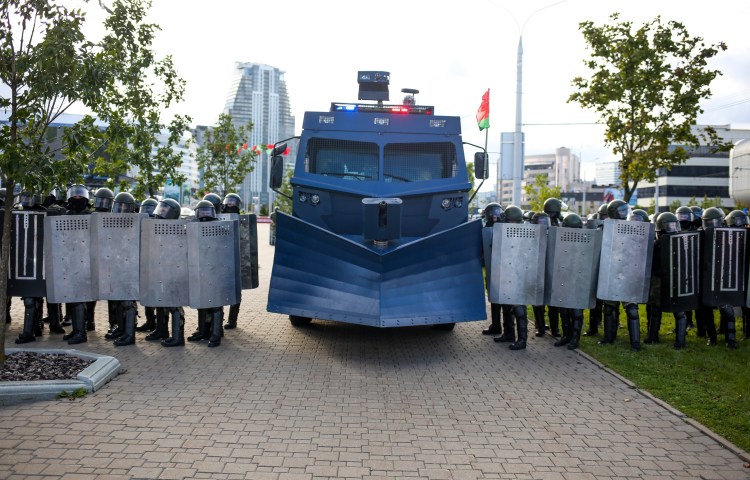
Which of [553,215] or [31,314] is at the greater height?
[553,215]

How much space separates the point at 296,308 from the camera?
8.26 metres

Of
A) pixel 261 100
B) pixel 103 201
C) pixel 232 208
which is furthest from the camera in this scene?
pixel 261 100

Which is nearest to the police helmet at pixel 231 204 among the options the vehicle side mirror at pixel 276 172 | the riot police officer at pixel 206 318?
the vehicle side mirror at pixel 276 172

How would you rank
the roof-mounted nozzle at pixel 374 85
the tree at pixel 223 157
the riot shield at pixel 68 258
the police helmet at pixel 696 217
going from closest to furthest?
the riot shield at pixel 68 258
the police helmet at pixel 696 217
the roof-mounted nozzle at pixel 374 85
the tree at pixel 223 157

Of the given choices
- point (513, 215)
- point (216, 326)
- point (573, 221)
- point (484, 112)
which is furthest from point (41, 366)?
point (484, 112)

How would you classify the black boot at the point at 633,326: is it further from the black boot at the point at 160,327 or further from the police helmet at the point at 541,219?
the black boot at the point at 160,327

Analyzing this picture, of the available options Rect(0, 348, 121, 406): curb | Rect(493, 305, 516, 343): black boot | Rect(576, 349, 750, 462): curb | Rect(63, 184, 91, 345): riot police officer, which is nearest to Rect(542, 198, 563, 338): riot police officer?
Rect(493, 305, 516, 343): black boot

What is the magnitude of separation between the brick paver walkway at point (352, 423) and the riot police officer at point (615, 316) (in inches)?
44.3

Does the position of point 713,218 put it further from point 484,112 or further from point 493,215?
point 484,112

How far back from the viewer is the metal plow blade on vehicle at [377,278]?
26.2ft

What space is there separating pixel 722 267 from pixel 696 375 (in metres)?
2.25

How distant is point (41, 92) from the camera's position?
21.0ft

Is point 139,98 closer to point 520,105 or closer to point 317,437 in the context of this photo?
point 317,437

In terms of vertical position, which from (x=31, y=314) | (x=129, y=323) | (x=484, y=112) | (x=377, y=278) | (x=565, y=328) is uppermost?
(x=484, y=112)
